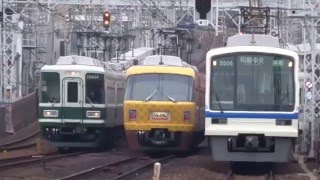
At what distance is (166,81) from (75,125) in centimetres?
368

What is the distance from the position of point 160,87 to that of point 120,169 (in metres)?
3.40

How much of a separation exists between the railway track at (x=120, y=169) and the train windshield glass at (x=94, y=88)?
2.75m

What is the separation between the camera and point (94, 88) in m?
26.1

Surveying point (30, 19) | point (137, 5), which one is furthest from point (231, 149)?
point (30, 19)

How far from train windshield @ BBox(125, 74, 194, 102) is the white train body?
4.24 m

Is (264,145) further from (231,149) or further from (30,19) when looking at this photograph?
(30,19)

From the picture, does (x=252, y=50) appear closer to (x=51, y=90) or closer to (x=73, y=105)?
(x=73, y=105)

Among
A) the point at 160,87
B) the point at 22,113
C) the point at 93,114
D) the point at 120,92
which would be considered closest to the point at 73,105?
the point at 93,114

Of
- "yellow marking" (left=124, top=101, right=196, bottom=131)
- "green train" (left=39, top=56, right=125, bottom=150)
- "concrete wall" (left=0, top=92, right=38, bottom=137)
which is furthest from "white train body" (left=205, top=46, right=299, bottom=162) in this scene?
"concrete wall" (left=0, top=92, right=38, bottom=137)

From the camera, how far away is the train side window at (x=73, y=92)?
84.8 ft

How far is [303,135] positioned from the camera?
88.5 ft

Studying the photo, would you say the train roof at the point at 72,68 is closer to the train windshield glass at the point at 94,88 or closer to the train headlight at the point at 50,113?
the train windshield glass at the point at 94,88

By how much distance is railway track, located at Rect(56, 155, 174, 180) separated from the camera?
18.8m

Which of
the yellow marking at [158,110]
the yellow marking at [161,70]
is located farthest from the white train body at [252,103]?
the yellow marking at [161,70]
